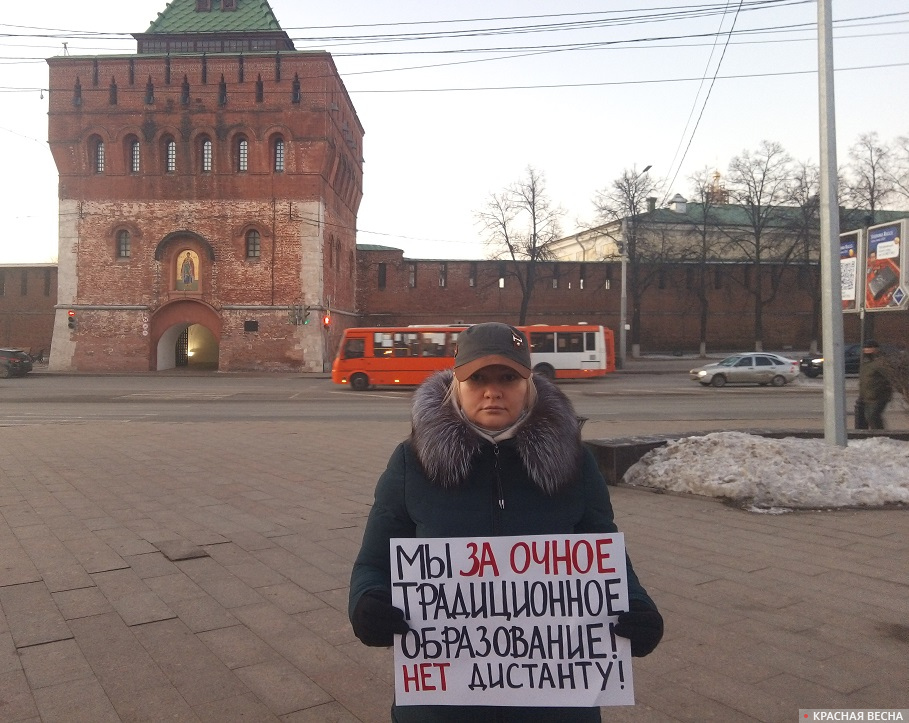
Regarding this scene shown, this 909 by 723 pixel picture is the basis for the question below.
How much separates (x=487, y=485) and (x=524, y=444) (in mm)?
165

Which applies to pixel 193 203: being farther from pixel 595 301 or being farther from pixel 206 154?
pixel 595 301

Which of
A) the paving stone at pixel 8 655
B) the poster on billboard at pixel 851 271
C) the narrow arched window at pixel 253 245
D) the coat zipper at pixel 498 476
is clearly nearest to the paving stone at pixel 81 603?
the paving stone at pixel 8 655

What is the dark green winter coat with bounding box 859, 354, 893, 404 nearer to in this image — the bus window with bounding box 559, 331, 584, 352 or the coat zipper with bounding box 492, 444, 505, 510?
the coat zipper with bounding box 492, 444, 505, 510

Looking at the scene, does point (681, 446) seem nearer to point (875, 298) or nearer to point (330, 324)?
point (875, 298)

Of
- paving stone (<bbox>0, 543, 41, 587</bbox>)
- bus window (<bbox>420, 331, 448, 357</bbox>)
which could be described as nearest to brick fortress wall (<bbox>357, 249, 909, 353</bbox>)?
bus window (<bbox>420, 331, 448, 357</bbox>)

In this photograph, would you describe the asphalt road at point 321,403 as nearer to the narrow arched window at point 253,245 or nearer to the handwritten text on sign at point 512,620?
the narrow arched window at point 253,245

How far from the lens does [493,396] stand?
7.26 ft

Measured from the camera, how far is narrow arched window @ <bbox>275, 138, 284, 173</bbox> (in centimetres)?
3862

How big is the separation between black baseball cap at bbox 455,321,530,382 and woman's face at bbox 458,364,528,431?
0.03 metres

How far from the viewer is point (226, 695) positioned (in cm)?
335

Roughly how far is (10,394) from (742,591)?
26.4 metres

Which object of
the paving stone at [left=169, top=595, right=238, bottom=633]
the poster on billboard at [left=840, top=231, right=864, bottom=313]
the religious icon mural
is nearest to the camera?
the paving stone at [left=169, top=595, right=238, bottom=633]

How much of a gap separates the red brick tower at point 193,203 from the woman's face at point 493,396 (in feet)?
121

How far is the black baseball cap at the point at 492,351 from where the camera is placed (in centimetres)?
217
